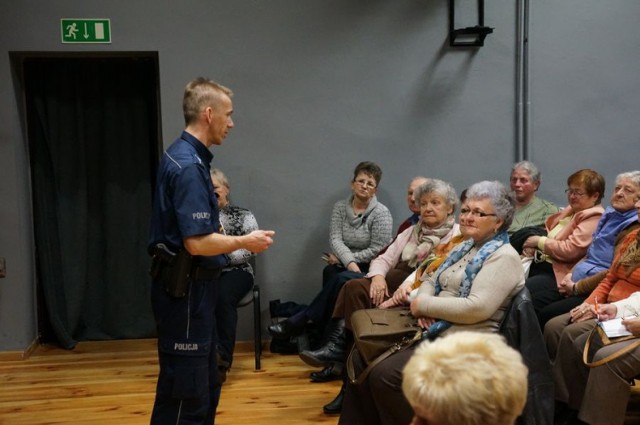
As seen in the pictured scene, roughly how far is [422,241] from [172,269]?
1670 millimetres

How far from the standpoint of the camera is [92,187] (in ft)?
17.1

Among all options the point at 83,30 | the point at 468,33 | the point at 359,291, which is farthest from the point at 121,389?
the point at 468,33

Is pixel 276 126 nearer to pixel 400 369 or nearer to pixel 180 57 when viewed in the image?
pixel 180 57

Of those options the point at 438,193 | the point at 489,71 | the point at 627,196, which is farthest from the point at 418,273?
the point at 489,71

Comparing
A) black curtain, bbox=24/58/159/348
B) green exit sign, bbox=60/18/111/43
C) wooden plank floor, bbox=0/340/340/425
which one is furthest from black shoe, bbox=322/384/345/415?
green exit sign, bbox=60/18/111/43

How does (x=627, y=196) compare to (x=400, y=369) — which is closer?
(x=400, y=369)

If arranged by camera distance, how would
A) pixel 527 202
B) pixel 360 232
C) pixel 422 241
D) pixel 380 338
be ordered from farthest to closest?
pixel 360 232
pixel 527 202
pixel 422 241
pixel 380 338

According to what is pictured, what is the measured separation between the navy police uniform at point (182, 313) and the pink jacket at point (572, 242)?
6.87 feet

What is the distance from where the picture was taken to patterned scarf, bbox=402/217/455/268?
3719mm

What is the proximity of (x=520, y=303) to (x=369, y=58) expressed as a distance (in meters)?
2.65

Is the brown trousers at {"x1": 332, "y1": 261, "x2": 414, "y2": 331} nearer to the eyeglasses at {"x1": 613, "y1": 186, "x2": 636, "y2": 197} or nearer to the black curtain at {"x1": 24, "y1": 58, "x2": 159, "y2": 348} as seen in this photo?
the eyeglasses at {"x1": 613, "y1": 186, "x2": 636, "y2": 197}

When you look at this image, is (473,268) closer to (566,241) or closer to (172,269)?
(172,269)

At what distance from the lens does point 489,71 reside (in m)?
5.09

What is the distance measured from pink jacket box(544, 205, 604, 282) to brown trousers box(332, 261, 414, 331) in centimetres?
79
